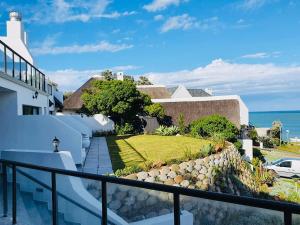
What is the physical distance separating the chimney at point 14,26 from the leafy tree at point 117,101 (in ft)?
22.0

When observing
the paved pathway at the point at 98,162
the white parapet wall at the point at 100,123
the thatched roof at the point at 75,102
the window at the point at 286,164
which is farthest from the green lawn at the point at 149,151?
the thatched roof at the point at 75,102

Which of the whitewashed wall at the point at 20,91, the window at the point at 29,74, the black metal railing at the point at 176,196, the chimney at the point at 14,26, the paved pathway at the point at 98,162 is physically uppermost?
the chimney at the point at 14,26

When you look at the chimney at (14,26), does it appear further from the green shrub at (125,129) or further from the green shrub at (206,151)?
the green shrub at (206,151)

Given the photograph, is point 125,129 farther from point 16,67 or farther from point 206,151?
point 16,67

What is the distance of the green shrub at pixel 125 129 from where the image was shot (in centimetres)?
2723

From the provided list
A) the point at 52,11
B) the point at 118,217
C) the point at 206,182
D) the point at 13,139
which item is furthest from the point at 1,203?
the point at 52,11

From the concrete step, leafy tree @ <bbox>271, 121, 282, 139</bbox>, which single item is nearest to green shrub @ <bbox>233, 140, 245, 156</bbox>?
leafy tree @ <bbox>271, 121, 282, 139</bbox>

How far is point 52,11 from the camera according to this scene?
23.9m

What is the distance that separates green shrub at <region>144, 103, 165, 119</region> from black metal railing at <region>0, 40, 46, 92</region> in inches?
430

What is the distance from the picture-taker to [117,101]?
26703 mm

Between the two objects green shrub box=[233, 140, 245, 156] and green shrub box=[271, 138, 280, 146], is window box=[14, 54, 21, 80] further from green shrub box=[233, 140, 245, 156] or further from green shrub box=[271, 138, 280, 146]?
green shrub box=[271, 138, 280, 146]

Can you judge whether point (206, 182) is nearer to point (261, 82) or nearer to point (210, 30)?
point (210, 30)

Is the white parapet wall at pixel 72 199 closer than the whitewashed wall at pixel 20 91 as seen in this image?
Yes

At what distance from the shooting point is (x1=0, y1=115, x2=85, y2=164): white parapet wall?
43.2 ft
